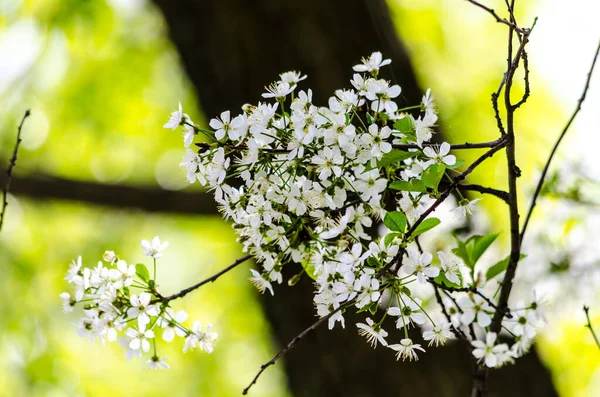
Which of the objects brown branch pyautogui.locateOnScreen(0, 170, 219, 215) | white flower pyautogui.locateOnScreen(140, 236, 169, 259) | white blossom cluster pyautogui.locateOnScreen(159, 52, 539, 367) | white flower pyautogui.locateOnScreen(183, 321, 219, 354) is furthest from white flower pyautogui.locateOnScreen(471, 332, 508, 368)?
brown branch pyautogui.locateOnScreen(0, 170, 219, 215)

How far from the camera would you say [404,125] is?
A: 626 millimetres

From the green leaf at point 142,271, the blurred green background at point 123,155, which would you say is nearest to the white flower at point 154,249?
the green leaf at point 142,271

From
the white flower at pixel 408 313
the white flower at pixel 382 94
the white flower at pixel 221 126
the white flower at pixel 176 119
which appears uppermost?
the white flower at pixel 382 94

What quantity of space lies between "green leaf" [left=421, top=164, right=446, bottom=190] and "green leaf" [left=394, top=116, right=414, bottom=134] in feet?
0.16

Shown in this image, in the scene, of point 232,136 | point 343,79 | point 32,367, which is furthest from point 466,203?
point 32,367

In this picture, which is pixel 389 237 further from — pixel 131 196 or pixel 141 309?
pixel 131 196

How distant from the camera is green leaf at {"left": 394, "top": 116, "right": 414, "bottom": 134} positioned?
62cm

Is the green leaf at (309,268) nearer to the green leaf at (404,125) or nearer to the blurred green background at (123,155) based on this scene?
the green leaf at (404,125)

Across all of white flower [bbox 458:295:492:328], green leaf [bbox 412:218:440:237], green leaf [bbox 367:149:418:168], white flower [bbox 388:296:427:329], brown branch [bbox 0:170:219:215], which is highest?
brown branch [bbox 0:170:219:215]

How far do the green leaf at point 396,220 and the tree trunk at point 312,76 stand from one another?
1.00m

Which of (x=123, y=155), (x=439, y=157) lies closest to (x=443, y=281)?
(x=439, y=157)

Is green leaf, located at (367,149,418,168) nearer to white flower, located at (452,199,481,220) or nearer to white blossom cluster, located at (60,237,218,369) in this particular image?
white flower, located at (452,199,481,220)

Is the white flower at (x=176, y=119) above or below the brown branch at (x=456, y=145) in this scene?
above

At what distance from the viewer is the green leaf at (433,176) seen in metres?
0.60
